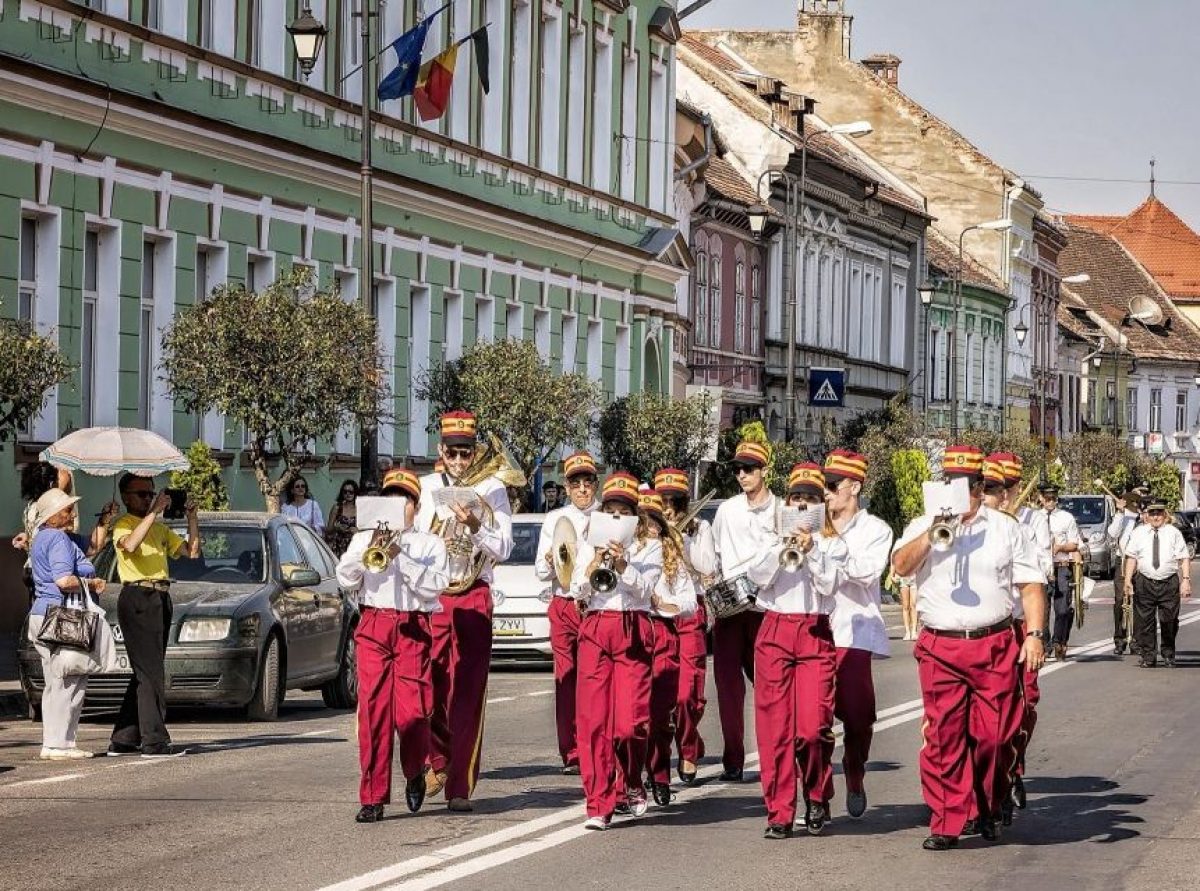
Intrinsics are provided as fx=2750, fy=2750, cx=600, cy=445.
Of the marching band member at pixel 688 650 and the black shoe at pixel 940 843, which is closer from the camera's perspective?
the black shoe at pixel 940 843

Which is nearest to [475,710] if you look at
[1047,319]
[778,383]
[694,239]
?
[694,239]

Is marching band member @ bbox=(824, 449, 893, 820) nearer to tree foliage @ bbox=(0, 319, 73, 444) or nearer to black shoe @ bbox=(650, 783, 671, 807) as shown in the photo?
black shoe @ bbox=(650, 783, 671, 807)

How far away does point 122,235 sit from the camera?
29.3m

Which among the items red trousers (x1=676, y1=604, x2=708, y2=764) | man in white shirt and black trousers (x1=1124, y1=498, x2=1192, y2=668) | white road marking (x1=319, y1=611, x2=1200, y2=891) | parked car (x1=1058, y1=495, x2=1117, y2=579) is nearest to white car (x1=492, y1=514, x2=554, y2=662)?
man in white shirt and black trousers (x1=1124, y1=498, x2=1192, y2=668)

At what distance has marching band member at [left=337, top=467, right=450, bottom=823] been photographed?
13359 millimetres

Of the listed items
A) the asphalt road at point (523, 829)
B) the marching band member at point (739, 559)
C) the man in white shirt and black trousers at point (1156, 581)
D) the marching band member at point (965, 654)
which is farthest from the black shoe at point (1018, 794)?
the man in white shirt and black trousers at point (1156, 581)

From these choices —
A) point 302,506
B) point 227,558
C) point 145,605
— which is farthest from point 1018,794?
point 302,506

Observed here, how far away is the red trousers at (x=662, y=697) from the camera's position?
1417 cm

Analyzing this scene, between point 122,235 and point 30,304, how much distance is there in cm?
208

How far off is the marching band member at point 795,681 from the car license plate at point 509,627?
12.2 m

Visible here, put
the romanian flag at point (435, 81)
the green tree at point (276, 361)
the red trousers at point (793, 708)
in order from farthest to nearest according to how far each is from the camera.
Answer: the romanian flag at point (435, 81), the green tree at point (276, 361), the red trousers at point (793, 708)

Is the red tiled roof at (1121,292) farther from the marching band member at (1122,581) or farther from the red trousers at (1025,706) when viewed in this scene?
the red trousers at (1025,706)

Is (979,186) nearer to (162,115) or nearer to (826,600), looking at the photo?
(162,115)

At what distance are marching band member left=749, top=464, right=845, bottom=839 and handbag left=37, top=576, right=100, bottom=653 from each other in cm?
553
